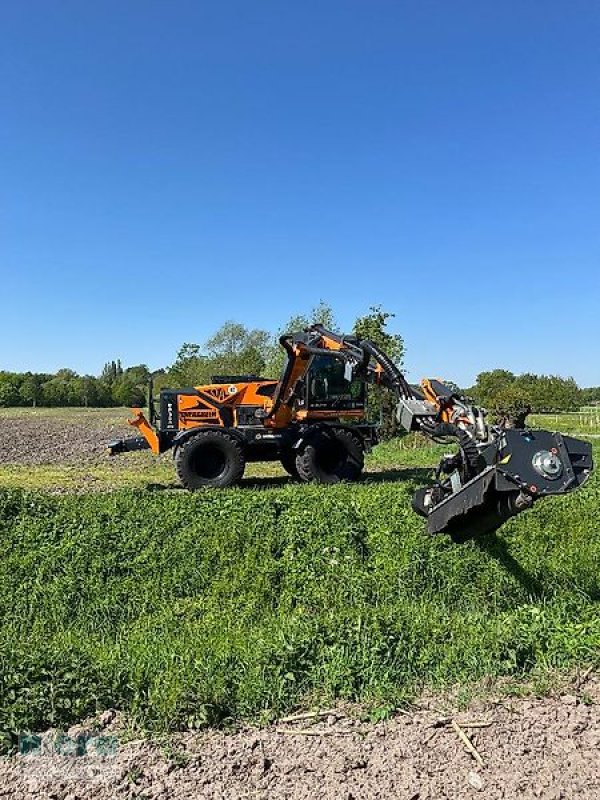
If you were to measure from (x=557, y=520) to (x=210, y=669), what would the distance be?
5.70 metres

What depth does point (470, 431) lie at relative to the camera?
593 centimetres

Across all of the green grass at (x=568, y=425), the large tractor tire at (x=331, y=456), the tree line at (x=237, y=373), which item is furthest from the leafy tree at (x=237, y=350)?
the large tractor tire at (x=331, y=456)

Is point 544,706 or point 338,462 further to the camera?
point 338,462

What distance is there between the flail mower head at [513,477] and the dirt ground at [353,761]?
1.37 metres

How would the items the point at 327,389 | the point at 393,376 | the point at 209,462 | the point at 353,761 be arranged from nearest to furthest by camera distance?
the point at 353,761 → the point at 393,376 → the point at 209,462 → the point at 327,389

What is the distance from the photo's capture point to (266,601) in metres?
7.68

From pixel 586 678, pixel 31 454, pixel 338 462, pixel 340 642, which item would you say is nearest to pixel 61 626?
pixel 340 642

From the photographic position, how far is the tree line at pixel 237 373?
2303 cm

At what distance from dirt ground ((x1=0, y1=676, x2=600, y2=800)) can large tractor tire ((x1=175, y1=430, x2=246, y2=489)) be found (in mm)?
6923

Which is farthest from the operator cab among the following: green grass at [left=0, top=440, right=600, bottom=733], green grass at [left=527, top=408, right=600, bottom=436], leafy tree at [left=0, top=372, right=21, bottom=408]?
leafy tree at [left=0, top=372, right=21, bottom=408]

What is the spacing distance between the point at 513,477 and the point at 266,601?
353 centimetres

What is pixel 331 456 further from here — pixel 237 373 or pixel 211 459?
pixel 237 373

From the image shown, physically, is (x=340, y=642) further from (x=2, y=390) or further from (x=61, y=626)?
(x=2, y=390)

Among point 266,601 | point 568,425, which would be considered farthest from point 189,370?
point 266,601
